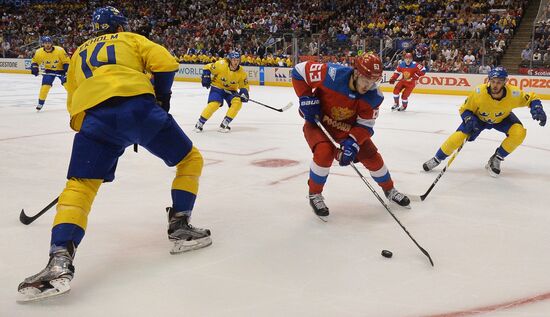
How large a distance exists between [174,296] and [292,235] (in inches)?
41.2

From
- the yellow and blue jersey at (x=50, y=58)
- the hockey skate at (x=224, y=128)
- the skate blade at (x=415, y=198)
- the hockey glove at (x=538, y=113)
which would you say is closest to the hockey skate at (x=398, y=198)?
the skate blade at (x=415, y=198)

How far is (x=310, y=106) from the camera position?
12.1 feet

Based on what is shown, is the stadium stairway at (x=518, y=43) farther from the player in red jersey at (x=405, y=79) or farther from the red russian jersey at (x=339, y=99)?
the red russian jersey at (x=339, y=99)

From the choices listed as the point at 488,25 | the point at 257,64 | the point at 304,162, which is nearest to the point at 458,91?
the point at 488,25

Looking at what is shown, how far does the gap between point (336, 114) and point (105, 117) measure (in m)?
1.70

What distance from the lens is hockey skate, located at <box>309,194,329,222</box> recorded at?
3622 millimetres

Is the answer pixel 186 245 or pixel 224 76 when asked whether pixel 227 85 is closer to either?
pixel 224 76

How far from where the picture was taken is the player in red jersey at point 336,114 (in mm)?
3557

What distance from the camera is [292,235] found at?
3.28 meters

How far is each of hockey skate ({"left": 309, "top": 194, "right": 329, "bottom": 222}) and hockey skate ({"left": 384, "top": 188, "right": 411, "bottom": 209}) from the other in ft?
1.89

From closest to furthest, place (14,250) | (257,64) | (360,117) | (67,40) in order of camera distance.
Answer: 1. (14,250)
2. (360,117)
3. (257,64)
4. (67,40)

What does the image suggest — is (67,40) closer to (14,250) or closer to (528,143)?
(528,143)

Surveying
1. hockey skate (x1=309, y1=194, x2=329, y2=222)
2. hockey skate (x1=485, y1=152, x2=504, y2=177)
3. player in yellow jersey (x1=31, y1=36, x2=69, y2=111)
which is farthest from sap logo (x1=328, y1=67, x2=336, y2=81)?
player in yellow jersey (x1=31, y1=36, x2=69, y2=111)

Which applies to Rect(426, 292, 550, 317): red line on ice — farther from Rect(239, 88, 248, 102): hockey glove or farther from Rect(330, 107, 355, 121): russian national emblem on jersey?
Rect(239, 88, 248, 102): hockey glove
